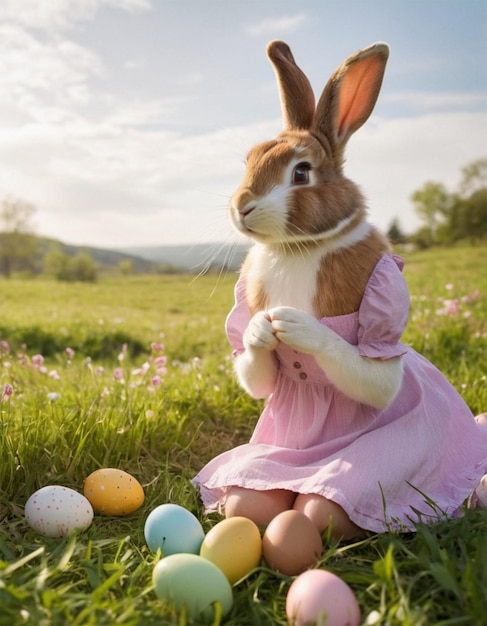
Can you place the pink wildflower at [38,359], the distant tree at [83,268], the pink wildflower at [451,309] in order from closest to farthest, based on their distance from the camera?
the pink wildflower at [38,359], the pink wildflower at [451,309], the distant tree at [83,268]

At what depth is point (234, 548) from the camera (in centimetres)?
230

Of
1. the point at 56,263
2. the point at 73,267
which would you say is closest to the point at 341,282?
the point at 73,267

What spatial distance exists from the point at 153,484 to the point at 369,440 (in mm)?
975

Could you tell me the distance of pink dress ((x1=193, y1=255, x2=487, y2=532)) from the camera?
8.34 feet

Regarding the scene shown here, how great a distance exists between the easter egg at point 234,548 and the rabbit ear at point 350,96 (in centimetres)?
134

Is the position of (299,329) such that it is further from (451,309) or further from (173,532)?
(451,309)

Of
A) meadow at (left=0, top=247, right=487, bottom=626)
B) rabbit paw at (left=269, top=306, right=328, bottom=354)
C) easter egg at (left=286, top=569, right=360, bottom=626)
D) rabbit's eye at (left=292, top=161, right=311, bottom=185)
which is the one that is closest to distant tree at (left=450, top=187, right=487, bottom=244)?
meadow at (left=0, top=247, right=487, bottom=626)

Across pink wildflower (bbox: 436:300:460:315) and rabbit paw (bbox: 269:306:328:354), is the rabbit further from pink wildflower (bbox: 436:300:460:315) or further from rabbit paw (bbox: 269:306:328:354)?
pink wildflower (bbox: 436:300:460:315)

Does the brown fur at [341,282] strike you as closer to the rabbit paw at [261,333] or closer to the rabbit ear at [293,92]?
the rabbit paw at [261,333]

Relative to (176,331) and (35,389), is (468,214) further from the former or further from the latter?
(35,389)

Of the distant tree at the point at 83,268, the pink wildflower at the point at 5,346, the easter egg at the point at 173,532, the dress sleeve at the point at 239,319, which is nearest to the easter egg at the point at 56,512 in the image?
the easter egg at the point at 173,532

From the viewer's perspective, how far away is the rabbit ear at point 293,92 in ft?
8.80

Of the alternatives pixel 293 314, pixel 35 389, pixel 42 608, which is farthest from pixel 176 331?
pixel 42 608

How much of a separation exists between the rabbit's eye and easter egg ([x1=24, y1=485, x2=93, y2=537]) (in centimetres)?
137
